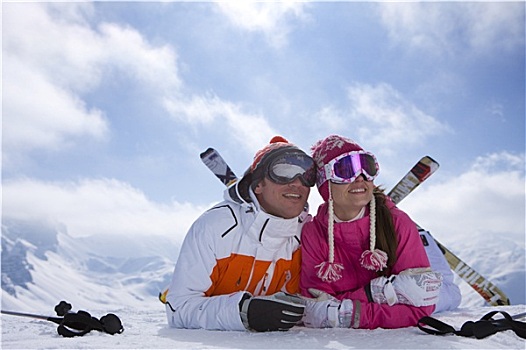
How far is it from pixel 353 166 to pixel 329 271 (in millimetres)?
773

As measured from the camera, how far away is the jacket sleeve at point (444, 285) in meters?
4.41

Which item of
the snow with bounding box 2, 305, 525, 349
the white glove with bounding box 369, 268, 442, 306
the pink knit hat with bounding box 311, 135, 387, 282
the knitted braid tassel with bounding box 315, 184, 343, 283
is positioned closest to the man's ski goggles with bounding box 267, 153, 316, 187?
the pink knit hat with bounding box 311, 135, 387, 282

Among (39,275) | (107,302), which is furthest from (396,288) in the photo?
(39,275)

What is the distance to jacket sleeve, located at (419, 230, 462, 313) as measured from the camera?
441cm

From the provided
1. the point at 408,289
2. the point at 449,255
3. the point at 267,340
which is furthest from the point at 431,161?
the point at 267,340

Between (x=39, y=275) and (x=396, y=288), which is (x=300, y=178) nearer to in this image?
(x=396, y=288)

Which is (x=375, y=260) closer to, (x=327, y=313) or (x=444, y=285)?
(x=327, y=313)

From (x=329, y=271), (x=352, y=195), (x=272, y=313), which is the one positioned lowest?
(x=272, y=313)

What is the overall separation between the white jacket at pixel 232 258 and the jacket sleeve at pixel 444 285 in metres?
1.68

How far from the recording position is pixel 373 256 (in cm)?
319

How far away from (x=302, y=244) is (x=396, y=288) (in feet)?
2.68

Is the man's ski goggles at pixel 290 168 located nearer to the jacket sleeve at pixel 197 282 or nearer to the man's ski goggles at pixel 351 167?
the man's ski goggles at pixel 351 167

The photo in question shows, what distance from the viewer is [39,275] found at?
178m

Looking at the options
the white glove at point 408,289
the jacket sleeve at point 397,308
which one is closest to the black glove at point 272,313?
the jacket sleeve at point 397,308
